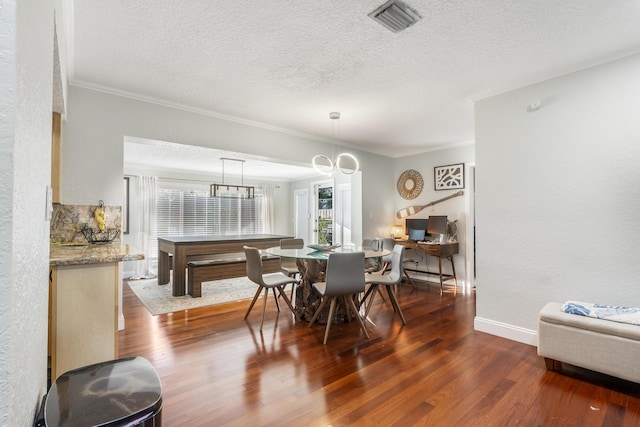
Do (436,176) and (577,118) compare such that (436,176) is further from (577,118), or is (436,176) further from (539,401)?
(539,401)

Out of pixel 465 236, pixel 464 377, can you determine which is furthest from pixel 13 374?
pixel 465 236

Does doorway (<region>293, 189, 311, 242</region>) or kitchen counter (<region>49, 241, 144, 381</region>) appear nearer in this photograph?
kitchen counter (<region>49, 241, 144, 381</region>)

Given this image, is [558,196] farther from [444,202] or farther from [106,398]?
[106,398]

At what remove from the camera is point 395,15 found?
1924 mm

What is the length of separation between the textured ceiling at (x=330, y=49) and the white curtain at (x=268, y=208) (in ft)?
16.6

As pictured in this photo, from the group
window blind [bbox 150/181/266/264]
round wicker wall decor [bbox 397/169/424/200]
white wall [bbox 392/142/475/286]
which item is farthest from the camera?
window blind [bbox 150/181/266/264]

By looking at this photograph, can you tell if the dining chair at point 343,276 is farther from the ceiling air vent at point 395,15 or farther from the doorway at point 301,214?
the doorway at point 301,214

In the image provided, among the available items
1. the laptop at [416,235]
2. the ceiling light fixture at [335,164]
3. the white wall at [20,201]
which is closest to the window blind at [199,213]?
the ceiling light fixture at [335,164]

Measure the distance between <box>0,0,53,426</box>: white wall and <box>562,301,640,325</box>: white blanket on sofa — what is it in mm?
2991

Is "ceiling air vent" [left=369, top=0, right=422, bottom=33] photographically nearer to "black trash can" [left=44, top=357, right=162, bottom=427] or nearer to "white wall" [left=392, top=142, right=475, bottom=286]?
"black trash can" [left=44, top=357, right=162, bottom=427]

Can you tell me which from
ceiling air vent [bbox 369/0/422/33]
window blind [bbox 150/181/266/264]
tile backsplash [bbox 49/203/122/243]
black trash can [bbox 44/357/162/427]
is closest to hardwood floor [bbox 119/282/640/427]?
black trash can [bbox 44/357/162/427]

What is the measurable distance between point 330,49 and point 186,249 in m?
3.54

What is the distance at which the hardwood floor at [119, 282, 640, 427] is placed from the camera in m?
1.78

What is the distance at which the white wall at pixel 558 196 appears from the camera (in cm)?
238
